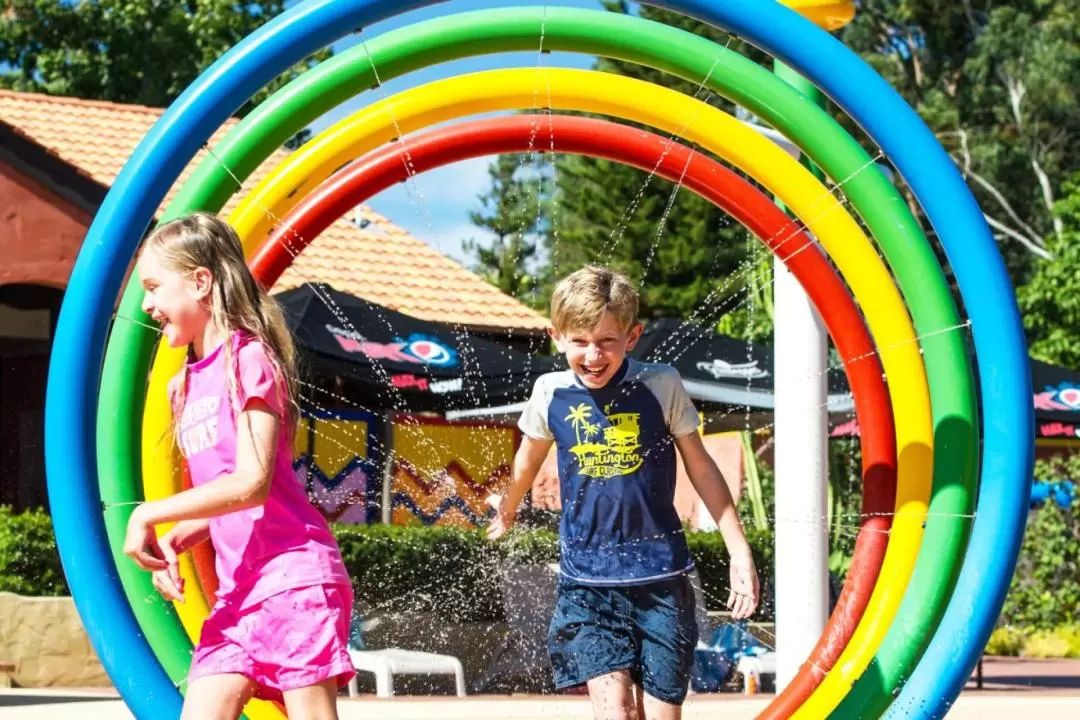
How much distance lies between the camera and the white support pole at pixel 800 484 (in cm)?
746

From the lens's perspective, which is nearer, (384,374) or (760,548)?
(384,374)

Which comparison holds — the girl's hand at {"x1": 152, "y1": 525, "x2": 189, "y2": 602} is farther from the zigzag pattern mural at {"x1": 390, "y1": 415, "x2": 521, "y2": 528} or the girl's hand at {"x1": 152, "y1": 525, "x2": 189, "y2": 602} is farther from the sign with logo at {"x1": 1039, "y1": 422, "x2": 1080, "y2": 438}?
the zigzag pattern mural at {"x1": 390, "y1": 415, "x2": 521, "y2": 528}

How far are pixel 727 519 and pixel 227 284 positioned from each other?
1809 mm

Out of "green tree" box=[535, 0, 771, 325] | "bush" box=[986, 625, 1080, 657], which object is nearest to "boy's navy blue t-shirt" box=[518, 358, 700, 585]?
"bush" box=[986, 625, 1080, 657]

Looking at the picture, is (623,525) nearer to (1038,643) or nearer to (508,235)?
(1038,643)

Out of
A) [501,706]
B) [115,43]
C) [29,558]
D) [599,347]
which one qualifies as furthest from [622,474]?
[115,43]

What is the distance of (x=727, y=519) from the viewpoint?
5.03 m

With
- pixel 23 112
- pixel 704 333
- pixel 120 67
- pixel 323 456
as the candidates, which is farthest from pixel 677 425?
pixel 120 67

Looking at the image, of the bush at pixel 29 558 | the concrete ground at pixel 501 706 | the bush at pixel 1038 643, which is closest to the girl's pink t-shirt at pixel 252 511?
the concrete ground at pixel 501 706

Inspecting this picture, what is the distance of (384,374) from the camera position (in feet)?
32.2

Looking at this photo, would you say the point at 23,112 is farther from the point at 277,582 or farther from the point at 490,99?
the point at 277,582

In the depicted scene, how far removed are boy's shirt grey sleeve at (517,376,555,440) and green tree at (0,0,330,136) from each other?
25.9 meters

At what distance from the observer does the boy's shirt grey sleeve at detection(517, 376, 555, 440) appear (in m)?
5.22

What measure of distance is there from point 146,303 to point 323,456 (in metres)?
10.3
